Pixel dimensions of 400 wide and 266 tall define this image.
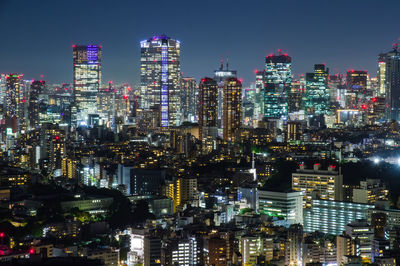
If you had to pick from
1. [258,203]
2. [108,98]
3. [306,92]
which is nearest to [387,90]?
[306,92]

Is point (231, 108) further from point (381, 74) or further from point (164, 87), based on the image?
point (381, 74)

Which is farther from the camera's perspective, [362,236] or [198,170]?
[198,170]

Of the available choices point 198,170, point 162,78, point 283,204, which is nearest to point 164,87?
point 162,78

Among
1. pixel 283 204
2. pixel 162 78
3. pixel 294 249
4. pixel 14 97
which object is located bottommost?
pixel 294 249

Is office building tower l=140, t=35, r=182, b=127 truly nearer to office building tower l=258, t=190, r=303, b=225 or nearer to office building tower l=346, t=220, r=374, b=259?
office building tower l=258, t=190, r=303, b=225

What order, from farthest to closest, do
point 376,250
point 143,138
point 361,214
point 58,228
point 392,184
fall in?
point 143,138 → point 392,184 → point 361,214 → point 58,228 → point 376,250

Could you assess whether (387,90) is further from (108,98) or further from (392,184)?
(392,184)

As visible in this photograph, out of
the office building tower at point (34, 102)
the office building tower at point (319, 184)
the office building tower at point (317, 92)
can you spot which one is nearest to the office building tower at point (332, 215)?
the office building tower at point (319, 184)
